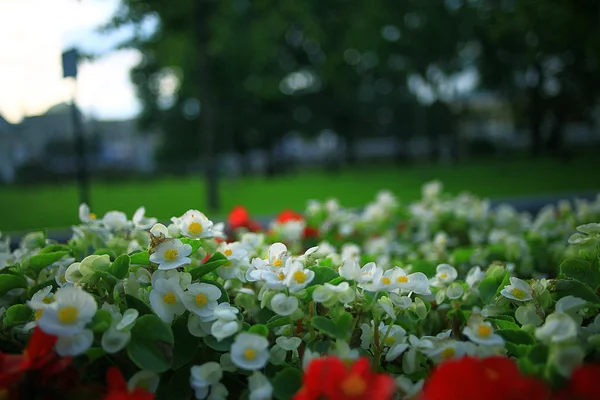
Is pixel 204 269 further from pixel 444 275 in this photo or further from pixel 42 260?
pixel 444 275

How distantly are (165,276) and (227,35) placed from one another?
719 centimetres

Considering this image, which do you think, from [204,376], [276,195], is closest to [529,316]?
[204,376]

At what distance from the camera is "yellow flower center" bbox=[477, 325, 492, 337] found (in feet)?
3.19

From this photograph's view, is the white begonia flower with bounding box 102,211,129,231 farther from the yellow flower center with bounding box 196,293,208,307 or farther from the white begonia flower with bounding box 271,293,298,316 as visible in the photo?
the white begonia flower with bounding box 271,293,298,316

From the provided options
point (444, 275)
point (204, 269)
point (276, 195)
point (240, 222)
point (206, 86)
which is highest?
point (206, 86)

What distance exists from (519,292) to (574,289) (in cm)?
11

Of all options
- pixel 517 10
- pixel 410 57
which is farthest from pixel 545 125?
pixel 517 10

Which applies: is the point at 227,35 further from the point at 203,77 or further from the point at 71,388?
the point at 71,388

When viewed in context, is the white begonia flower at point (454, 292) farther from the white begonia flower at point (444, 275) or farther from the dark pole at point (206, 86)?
the dark pole at point (206, 86)

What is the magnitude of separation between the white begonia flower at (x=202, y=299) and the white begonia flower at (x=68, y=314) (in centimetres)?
20

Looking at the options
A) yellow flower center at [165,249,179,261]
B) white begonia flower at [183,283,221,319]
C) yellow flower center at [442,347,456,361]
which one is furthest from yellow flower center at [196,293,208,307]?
yellow flower center at [442,347,456,361]

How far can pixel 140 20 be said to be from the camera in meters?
A: 7.00

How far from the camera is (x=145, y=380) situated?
0.95 metres

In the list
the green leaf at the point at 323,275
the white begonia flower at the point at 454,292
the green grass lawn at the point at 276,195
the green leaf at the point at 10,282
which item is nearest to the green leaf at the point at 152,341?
the green leaf at the point at 323,275
